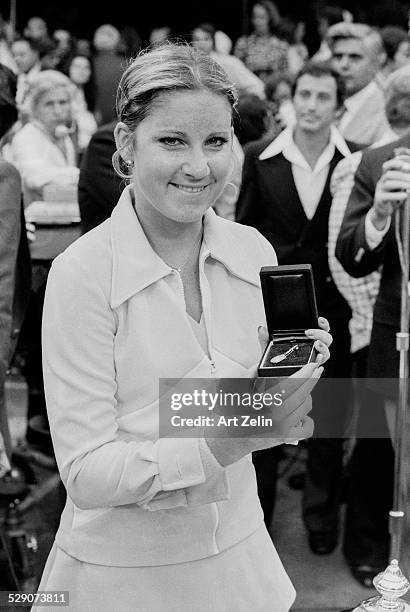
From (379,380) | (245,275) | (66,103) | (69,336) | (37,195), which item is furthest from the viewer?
(66,103)

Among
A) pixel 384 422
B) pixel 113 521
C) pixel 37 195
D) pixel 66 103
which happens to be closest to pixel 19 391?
pixel 37 195

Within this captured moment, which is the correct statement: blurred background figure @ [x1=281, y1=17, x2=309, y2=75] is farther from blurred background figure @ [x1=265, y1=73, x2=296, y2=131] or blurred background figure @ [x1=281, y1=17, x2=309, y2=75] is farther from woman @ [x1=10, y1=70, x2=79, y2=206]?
woman @ [x1=10, y1=70, x2=79, y2=206]

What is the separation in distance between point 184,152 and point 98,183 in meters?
1.80

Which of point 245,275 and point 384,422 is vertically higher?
point 245,275

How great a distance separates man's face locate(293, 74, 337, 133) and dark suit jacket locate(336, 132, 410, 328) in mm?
696

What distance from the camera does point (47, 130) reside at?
472cm

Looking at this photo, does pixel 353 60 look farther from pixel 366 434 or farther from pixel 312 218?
pixel 366 434

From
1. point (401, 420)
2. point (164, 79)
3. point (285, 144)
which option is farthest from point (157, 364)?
point (285, 144)

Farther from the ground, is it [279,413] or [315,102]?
[315,102]

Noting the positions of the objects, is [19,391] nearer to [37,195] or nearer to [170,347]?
[37,195]

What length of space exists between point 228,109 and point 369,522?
221cm

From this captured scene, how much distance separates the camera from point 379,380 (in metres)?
2.85

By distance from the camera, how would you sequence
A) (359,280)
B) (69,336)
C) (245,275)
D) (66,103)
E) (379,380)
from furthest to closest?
(66,103) → (359,280) → (379,380) → (245,275) → (69,336)

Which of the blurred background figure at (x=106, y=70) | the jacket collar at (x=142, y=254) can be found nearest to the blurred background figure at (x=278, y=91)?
the blurred background figure at (x=106, y=70)
